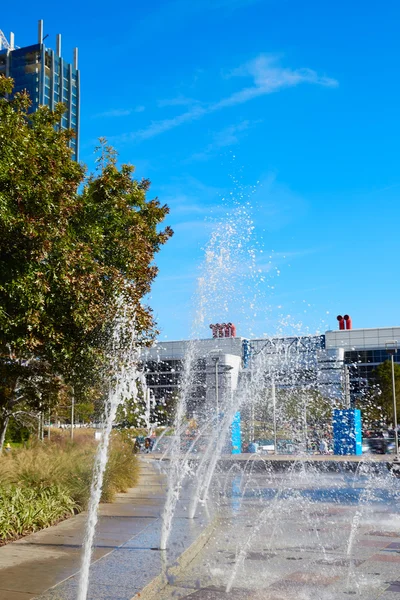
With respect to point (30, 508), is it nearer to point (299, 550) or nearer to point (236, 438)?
point (299, 550)

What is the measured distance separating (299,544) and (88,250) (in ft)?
17.4

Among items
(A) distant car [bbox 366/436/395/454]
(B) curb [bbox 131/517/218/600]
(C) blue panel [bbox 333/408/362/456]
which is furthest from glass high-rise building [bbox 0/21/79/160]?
(B) curb [bbox 131/517/218/600]

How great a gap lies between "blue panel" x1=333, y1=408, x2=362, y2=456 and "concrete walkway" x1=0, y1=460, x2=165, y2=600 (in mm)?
21609

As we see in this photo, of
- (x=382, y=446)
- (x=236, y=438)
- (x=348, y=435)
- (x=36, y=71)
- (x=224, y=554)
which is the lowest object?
(x=382, y=446)

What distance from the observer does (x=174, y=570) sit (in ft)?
22.3

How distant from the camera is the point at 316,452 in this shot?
35969 millimetres

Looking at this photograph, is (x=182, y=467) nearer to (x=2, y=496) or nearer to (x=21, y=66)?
(x=2, y=496)

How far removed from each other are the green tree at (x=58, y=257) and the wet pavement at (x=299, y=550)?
380 cm

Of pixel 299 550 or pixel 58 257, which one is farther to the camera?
pixel 58 257

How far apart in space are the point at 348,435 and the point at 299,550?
25113 millimetres

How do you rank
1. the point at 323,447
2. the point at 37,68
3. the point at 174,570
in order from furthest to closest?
1. the point at 37,68
2. the point at 323,447
3. the point at 174,570

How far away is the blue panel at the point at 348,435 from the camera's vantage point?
32.5 metres

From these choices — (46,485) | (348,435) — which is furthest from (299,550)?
(348,435)

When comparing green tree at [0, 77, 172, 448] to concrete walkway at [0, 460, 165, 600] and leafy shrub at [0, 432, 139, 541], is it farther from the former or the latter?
concrete walkway at [0, 460, 165, 600]
